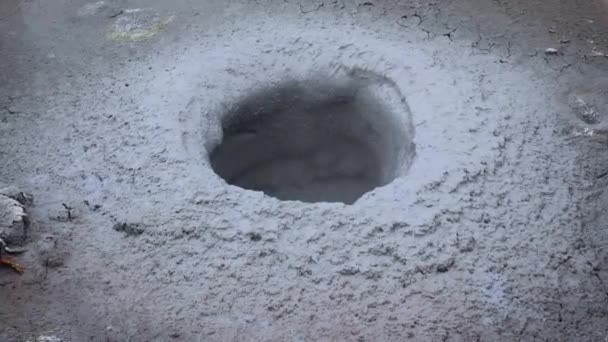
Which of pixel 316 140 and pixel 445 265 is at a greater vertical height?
pixel 445 265

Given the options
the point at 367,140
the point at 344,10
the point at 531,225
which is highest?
the point at 344,10

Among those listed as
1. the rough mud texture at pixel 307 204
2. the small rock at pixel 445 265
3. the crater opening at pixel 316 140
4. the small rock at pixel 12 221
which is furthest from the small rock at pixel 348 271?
the small rock at pixel 12 221

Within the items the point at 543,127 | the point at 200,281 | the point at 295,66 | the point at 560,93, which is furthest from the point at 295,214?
the point at 560,93

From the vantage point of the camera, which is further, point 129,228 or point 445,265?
point 129,228

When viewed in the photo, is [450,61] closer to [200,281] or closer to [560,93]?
[560,93]

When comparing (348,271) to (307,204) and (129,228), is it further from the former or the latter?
(129,228)

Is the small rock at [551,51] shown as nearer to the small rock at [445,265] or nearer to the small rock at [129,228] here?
the small rock at [445,265]

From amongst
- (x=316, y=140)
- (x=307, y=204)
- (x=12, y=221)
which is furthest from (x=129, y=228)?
(x=316, y=140)
